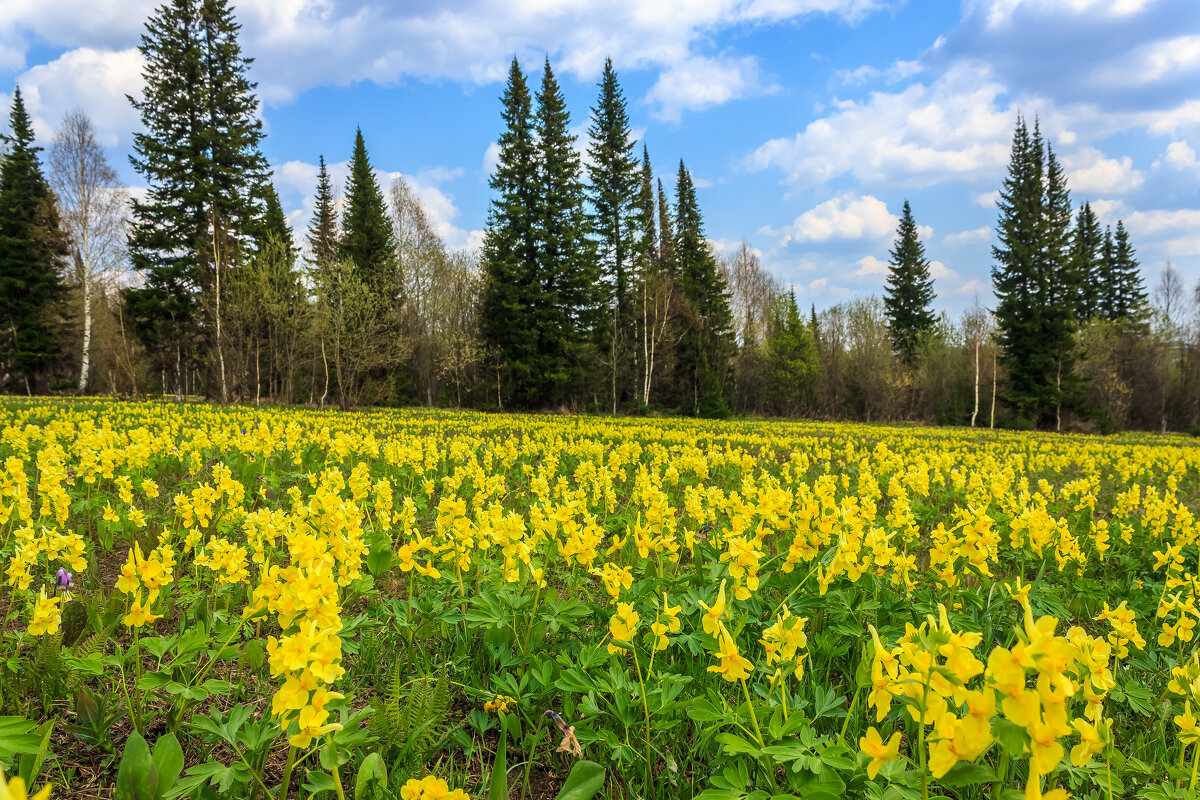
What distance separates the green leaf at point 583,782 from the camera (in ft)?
4.36

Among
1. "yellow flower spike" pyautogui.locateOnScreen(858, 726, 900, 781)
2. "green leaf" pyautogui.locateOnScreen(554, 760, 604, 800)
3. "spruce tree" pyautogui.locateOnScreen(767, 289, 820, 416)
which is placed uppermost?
"spruce tree" pyautogui.locateOnScreen(767, 289, 820, 416)

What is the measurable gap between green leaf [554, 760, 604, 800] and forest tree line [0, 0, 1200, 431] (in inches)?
949

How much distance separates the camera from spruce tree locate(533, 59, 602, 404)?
31109 mm

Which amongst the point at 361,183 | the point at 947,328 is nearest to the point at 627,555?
the point at 361,183

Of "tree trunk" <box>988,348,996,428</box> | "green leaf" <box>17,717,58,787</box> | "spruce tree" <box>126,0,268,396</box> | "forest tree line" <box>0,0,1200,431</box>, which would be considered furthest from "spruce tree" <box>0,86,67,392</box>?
"tree trunk" <box>988,348,996,428</box>

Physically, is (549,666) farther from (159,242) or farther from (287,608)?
(159,242)

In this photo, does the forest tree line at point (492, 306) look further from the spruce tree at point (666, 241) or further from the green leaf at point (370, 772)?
the green leaf at point (370, 772)

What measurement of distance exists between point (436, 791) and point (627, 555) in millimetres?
2557

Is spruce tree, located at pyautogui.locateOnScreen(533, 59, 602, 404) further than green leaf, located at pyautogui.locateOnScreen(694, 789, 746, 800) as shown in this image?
Yes

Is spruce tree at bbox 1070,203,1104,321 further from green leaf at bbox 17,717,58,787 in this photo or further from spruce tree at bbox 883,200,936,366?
green leaf at bbox 17,717,58,787

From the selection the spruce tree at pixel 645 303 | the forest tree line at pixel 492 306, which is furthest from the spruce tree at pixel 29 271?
the spruce tree at pixel 645 303

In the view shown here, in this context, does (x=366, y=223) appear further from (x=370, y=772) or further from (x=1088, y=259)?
(x=1088, y=259)

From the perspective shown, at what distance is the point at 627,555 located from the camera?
3.69m

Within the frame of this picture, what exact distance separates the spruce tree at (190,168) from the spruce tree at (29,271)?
820cm
